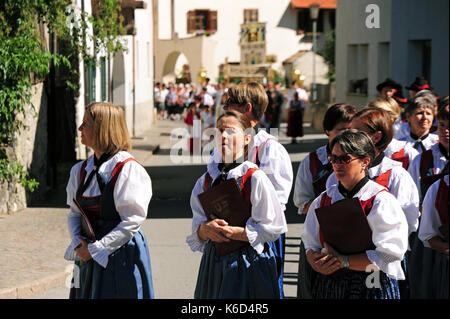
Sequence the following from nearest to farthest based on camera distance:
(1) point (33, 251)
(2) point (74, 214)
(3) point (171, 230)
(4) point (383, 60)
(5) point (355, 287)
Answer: (5) point (355, 287) → (2) point (74, 214) → (1) point (33, 251) → (3) point (171, 230) → (4) point (383, 60)

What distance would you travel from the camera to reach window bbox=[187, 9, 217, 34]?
64.2 m

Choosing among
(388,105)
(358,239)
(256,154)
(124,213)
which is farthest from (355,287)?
(388,105)

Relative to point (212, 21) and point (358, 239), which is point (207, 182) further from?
point (212, 21)

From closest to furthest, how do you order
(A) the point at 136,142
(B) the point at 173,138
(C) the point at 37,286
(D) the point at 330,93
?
(C) the point at 37,286
(A) the point at 136,142
(B) the point at 173,138
(D) the point at 330,93

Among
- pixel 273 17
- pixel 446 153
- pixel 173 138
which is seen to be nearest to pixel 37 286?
pixel 446 153

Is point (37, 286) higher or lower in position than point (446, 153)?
lower

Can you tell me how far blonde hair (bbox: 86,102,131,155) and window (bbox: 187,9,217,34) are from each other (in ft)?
195

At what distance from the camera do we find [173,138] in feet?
91.9

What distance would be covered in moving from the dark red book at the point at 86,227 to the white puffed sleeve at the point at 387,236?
5.15 ft

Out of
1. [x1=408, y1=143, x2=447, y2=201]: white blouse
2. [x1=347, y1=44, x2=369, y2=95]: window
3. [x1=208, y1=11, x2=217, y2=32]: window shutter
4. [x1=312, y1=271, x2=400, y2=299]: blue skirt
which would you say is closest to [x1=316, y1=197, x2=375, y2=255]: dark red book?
[x1=312, y1=271, x2=400, y2=299]: blue skirt

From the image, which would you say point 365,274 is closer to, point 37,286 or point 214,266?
point 214,266

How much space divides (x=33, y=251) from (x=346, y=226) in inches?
224

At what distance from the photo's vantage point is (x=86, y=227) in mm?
5078
